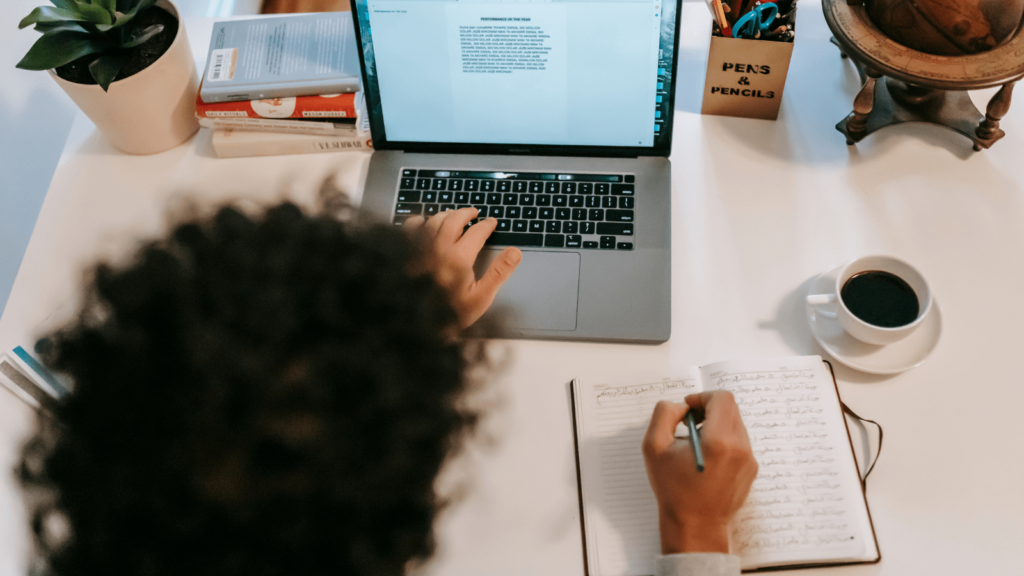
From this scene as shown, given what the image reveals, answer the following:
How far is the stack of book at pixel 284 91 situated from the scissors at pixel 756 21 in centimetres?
48

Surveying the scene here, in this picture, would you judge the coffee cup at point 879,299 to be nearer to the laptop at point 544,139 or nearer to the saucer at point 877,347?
the saucer at point 877,347

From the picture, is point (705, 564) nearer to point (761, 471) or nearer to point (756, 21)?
point (761, 471)

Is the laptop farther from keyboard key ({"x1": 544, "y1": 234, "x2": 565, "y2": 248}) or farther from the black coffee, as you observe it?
the black coffee

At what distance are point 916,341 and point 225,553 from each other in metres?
0.67

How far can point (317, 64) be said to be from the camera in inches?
35.4

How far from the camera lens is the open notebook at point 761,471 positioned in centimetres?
63

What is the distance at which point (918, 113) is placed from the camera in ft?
2.86

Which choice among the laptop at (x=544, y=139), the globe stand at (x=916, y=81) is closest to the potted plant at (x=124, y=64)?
the laptop at (x=544, y=139)

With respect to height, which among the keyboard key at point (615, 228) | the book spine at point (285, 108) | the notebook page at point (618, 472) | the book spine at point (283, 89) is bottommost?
the notebook page at point (618, 472)

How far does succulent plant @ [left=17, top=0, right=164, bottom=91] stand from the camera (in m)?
0.78

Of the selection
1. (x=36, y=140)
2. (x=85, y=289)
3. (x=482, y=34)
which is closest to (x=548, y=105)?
(x=482, y=34)

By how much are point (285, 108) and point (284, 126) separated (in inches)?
1.0

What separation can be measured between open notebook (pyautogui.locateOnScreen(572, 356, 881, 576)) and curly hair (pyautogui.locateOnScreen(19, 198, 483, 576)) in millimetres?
253

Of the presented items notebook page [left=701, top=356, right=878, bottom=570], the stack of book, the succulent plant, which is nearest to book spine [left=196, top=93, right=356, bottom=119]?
the stack of book
